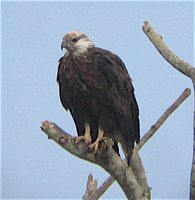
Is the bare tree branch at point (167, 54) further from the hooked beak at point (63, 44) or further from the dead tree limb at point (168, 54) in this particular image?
the hooked beak at point (63, 44)

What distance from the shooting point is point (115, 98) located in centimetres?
568

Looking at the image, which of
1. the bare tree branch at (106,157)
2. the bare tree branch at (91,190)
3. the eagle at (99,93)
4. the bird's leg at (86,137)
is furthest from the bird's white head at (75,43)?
the bare tree branch at (91,190)

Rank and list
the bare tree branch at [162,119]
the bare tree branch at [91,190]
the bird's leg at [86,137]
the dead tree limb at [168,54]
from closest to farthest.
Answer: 1. the bird's leg at [86,137]
2. the bare tree branch at [91,190]
3. the dead tree limb at [168,54]
4. the bare tree branch at [162,119]

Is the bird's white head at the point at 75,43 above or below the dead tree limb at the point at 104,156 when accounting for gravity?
above

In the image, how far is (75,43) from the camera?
5984 mm

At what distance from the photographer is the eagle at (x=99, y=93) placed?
18.6 ft

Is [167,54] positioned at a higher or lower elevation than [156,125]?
higher

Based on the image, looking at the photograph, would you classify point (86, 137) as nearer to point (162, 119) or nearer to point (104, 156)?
point (104, 156)

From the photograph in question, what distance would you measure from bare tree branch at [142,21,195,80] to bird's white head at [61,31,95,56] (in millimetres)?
737

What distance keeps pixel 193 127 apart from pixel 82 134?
1078 mm

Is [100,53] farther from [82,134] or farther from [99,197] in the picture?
[99,197]

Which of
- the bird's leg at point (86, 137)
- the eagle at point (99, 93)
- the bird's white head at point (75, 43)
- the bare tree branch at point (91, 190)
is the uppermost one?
the bird's white head at point (75, 43)

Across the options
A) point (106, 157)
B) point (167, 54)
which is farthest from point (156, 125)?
point (106, 157)

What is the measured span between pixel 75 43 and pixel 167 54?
95cm
